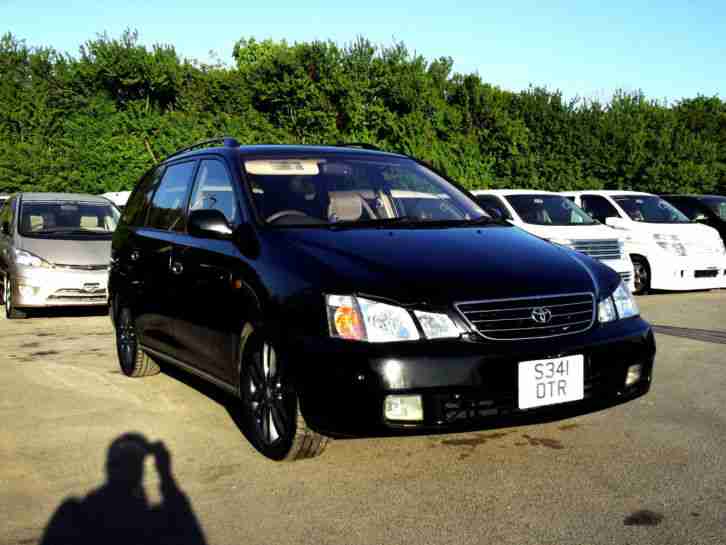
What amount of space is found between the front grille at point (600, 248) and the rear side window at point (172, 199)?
7575mm

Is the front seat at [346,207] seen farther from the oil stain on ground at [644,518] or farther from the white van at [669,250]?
the white van at [669,250]

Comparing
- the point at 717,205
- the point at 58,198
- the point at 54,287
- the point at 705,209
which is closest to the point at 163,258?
the point at 54,287

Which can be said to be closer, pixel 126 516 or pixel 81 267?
pixel 126 516

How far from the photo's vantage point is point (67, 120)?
94.0 ft

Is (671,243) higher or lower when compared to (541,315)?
lower

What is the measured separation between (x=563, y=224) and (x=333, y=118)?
18128mm

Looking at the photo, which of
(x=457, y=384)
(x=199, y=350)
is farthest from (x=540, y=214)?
(x=457, y=384)

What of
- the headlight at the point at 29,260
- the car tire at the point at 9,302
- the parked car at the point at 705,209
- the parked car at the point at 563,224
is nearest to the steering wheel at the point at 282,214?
the headlight at the point at 29,260

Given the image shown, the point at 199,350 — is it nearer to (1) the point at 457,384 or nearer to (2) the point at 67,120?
(1) the point at 457,384

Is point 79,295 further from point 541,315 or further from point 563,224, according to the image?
point 541,315

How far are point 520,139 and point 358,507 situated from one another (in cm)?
2696

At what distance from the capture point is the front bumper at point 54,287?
11148mm

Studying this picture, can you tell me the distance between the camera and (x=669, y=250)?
45.4 feet

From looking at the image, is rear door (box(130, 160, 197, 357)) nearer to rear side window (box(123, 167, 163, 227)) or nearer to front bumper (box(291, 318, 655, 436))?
rear side window (box(123, 167, 163, 227))
